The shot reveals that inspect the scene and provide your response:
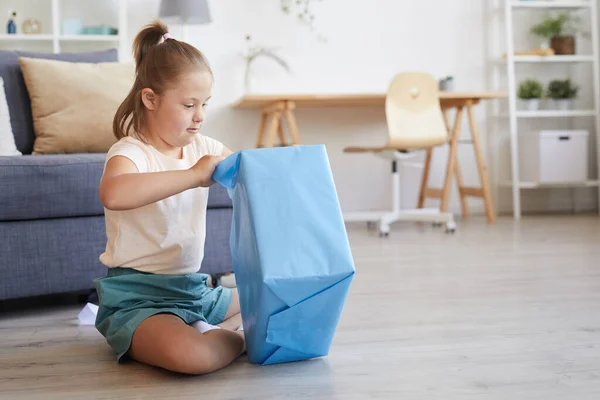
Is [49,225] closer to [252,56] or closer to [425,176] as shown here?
[252,56]

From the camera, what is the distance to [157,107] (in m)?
1.43

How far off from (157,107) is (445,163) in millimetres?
3496

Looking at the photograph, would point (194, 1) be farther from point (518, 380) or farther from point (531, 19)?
point (518, 380)

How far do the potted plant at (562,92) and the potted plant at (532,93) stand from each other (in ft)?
0.36

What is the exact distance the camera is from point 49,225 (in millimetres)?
1921

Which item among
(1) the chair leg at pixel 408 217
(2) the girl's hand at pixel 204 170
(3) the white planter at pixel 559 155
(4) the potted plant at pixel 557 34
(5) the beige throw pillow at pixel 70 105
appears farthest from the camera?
(4) the potted plant at pixel 557 34

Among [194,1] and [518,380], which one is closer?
[518,380]

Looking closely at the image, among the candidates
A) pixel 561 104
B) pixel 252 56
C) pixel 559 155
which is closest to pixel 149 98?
pixel 252 56

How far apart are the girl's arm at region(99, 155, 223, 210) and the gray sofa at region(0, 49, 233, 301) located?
0.64 meters

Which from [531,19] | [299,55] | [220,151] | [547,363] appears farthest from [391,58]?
[547,363]

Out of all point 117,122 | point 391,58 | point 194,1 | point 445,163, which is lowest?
point 445,163

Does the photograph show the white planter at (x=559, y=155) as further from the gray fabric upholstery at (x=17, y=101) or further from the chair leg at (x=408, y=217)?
the gray fabric upholstery at (x=17, y=101)

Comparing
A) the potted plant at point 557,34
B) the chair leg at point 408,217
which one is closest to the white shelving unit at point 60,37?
the chair leg at point 408,217

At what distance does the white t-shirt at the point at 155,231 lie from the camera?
4.70ft
